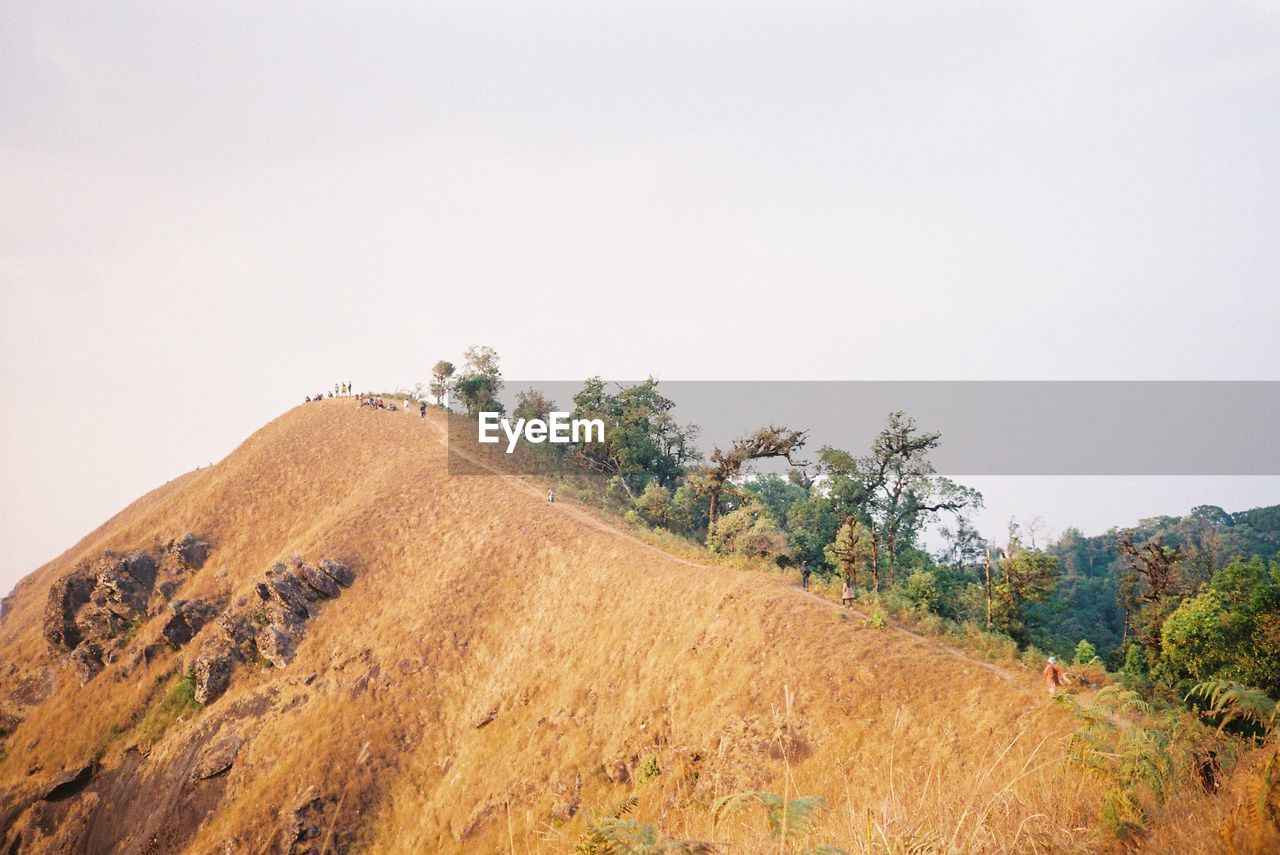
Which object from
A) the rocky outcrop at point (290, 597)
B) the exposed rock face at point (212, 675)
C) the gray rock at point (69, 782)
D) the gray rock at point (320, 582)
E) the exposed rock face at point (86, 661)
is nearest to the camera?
the gray rock at point (69, 782)

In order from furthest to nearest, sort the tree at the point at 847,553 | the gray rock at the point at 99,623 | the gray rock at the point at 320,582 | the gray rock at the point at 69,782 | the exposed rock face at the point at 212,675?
the gray rock at the point at 99,623 → the gray rock at the point at 320,582 → the exposed rock face at the point at 212,675 → the tree at the point at 847,553 → the gray rock at the point at 69,782

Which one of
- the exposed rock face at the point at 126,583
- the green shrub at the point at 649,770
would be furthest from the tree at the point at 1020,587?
the exposed rock face at the point at 126,583

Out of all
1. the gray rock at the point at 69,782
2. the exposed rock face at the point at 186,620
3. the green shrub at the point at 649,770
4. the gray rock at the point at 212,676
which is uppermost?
the green shrub at the point at 649,770

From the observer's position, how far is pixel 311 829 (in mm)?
24047

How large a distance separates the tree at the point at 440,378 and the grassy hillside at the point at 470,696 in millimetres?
18143

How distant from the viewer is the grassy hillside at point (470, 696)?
742 inches

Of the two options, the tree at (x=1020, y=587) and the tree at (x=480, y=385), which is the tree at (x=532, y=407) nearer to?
the tree at (x=480, y=385)

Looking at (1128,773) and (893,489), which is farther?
(893,489)

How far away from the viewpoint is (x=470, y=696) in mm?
28891

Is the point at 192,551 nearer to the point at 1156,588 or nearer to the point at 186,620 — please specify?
the point at 186,620

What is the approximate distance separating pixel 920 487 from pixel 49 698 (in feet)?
165

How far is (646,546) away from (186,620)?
2522cm

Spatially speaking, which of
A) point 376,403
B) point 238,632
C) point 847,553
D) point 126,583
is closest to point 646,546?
point 847,553

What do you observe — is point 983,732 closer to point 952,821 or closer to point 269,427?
point 952,821
